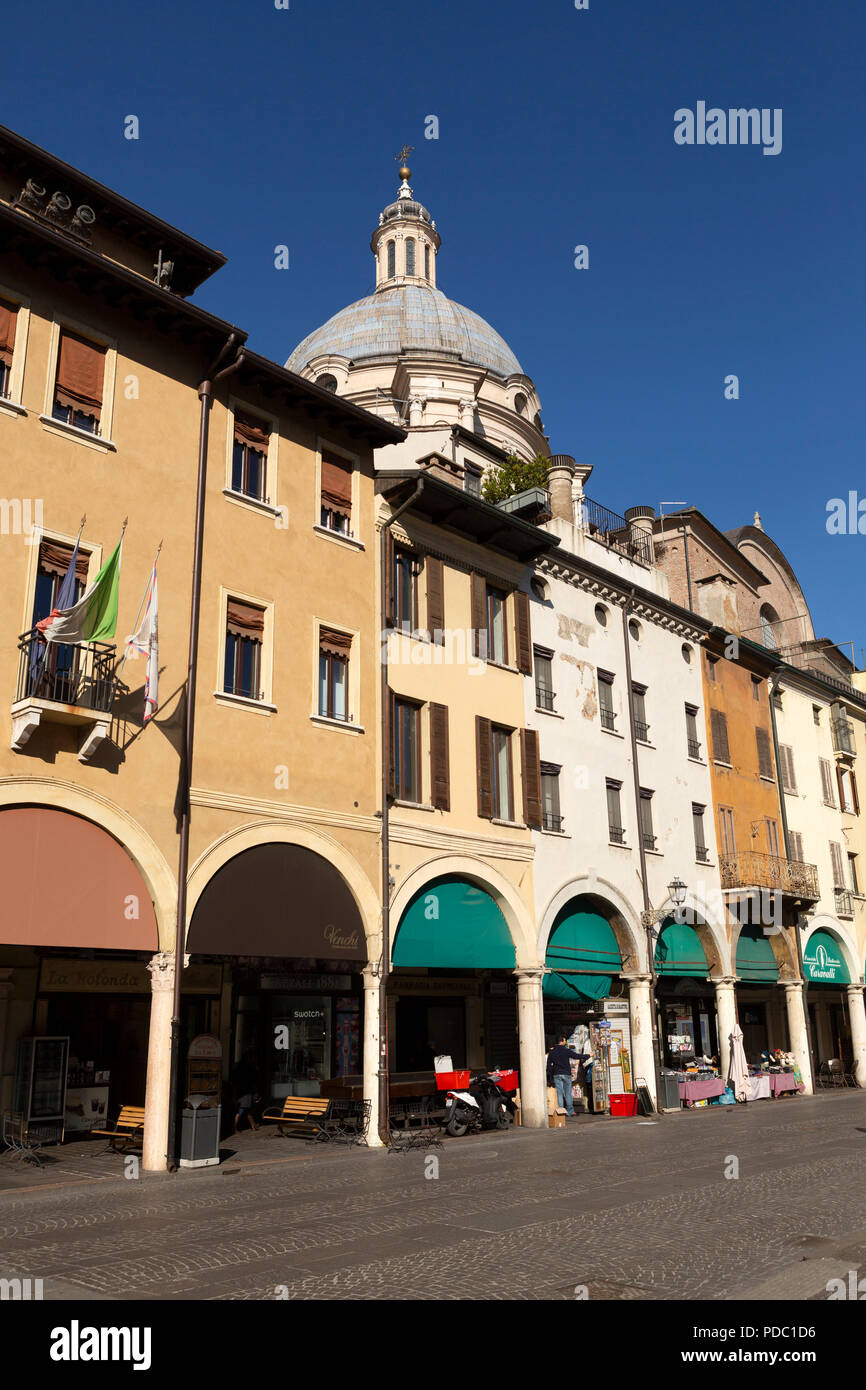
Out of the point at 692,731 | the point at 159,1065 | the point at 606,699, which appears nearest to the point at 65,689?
the point at 159,1065

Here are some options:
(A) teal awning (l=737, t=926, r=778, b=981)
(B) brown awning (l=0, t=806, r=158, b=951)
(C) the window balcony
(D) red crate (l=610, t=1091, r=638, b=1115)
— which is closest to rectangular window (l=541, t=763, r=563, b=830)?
(D) red crate (l=610, t=1091, r=638, b=1115)

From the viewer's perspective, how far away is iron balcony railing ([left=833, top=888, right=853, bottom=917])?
132 ft

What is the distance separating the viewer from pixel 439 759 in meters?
23.5

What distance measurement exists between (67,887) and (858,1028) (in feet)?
108

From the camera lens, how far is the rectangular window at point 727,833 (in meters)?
34.2

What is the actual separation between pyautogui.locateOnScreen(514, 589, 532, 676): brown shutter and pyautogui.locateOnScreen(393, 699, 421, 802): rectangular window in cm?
402

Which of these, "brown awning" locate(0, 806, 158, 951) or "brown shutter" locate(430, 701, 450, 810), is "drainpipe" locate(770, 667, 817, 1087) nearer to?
"brown shutter" locate(430, 701, 450, 810)

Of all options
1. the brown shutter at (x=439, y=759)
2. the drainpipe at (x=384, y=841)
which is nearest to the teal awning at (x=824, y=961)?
the brown shutter at (x=439, y=759)

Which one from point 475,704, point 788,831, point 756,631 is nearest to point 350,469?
point 475,704

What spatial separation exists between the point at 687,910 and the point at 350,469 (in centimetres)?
1666

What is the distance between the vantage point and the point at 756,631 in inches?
1730

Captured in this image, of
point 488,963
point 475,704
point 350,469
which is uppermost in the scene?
point 350,469
